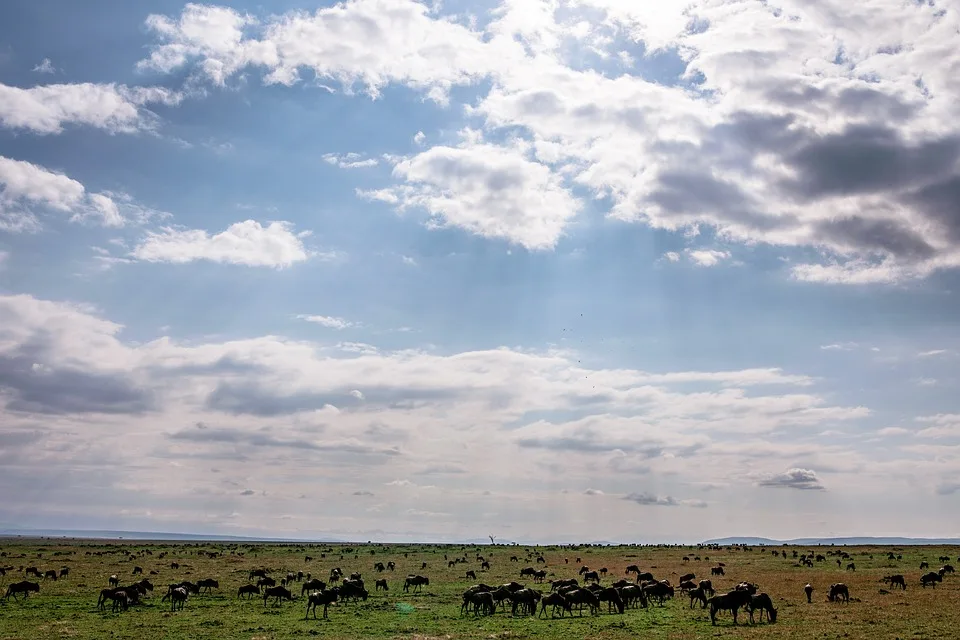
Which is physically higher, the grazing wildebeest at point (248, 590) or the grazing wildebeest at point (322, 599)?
the grazing wildebeest at point (322, 599)

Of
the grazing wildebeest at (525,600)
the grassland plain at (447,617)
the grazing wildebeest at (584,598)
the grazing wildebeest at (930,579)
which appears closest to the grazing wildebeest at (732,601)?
the grassland plain at (447,617)

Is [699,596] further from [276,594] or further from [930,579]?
[276,594]

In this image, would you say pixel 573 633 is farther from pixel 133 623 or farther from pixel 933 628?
pixel 133 623

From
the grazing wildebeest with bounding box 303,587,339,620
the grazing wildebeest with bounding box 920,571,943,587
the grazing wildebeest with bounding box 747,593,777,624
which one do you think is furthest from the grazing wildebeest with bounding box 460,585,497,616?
the grazing wildebeest with bounding box 920,571,943,587

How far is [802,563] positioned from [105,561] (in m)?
87.5

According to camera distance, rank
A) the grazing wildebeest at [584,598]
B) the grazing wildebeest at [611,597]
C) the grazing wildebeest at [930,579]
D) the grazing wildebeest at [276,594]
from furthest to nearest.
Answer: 1. the grazing wildebeest at [930,579]
2. the grazing wildebeest at [276,594]
3. the grazing wildebeest at [611,597]
4. the grazing wildebeest at [584,598]

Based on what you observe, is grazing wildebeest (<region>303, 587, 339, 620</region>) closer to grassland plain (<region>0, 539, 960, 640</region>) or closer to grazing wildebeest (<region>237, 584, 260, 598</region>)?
grassland plain (<region>0, 539, 960, 640</region>)

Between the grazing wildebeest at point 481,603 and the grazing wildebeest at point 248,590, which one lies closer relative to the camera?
the grazing wildebeest at point 481,603

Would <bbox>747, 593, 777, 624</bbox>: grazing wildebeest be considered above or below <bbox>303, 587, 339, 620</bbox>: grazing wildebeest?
above

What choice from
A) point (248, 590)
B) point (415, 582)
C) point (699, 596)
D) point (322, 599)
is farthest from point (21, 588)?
point (699, 596)

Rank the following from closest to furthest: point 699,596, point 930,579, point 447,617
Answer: point 447,617 → point 699,596 → point 930,579

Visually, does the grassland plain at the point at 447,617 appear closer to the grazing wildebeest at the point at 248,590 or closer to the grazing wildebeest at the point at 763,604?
the grazing wildebeest at the point at 763,604

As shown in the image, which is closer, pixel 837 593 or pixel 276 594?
pixel 837 593

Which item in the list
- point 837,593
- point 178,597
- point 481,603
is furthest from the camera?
point 178,597
